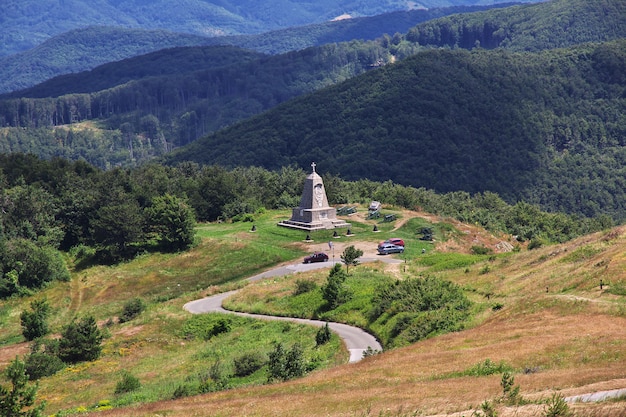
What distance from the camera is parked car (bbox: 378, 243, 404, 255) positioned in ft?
299

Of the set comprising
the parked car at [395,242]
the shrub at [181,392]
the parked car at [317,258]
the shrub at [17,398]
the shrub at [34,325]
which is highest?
the shrub at [17,398]

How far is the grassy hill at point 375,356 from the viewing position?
3631cm

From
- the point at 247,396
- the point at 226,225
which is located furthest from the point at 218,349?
the point at 226,225

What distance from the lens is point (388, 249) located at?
91.3 metres

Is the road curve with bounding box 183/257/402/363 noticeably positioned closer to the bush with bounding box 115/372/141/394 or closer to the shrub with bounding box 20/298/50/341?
the shrub with bounding box 20/298/50/341

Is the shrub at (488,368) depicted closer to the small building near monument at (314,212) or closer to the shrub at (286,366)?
the shrub at (286,366)

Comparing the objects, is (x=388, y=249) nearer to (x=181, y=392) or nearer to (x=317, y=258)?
(x=317, y=258)

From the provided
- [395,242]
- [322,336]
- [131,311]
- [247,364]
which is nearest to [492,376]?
[247,364]

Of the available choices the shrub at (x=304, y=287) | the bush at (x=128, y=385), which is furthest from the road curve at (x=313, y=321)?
the bush at (x=128, y=385)

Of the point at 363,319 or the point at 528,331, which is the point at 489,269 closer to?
the point at 363,319

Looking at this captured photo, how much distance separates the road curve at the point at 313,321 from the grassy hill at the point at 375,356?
1493mm

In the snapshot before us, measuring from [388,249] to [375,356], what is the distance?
146 feet

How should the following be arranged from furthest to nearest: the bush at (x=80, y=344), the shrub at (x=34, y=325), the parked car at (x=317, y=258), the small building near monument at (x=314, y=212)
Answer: the small building near monument at (x=314, y=212) < the parked car at (x=317, y=258) < the shrub at (x=34, y=325) < the bush at (x=80, y=344)

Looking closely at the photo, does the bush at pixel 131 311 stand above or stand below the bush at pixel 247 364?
below
